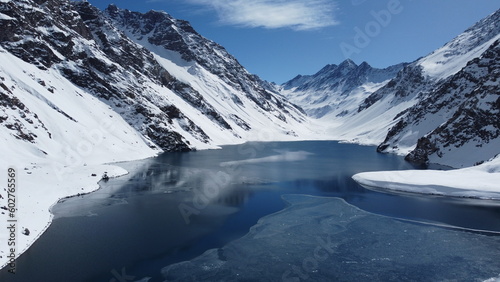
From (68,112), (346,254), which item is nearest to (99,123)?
(68,112)

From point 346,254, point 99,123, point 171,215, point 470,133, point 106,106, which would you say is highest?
Answer: point 106,106

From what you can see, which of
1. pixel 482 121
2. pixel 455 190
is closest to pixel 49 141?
pixel 455 190

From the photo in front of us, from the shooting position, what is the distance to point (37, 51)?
94938 millimetres

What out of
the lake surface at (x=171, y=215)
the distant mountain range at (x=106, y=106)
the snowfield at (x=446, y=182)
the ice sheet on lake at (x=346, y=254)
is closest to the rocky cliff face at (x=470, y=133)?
the distant mountain range at (x=106, y=106)

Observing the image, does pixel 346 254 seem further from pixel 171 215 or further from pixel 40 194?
pixel 40 194

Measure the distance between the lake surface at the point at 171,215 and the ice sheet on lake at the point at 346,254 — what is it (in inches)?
95.3

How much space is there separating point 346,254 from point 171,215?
62.7 ft

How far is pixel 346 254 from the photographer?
2634 centimetres

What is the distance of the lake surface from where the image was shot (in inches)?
938

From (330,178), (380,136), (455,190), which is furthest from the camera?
(380,136)

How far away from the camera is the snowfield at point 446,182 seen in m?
44.8

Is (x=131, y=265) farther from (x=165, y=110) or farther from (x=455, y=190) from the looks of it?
(x=165, y=110)

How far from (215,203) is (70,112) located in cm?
5523

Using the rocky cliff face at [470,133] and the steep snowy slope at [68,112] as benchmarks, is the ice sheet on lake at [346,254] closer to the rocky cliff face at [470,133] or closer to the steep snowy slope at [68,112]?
the steep snowy slope at [68,112]
